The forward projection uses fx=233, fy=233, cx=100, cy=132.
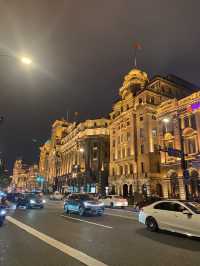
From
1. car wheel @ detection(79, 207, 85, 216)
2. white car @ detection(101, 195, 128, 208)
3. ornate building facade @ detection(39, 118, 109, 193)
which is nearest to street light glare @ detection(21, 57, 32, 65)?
car wheel @ detection(79, 207, 85, 216)

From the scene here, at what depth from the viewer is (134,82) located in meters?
68.8

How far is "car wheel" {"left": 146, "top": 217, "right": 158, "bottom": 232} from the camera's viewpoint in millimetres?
11742

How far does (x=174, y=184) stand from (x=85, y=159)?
44801 millimetres

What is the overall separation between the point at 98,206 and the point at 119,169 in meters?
44.4

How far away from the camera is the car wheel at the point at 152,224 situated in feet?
38.5

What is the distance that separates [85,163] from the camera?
8588 centimetres

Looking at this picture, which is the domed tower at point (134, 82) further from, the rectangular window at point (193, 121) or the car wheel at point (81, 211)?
the car wheel at point (81, 211)

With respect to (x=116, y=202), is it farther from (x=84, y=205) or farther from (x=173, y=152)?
(x=84, y=205)

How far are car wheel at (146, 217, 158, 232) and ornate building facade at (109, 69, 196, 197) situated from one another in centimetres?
3906

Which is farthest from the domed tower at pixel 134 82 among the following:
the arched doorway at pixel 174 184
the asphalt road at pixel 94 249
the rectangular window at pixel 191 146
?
the asphalt road at pixel 94 249

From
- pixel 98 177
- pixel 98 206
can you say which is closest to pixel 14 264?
pixel 98 206

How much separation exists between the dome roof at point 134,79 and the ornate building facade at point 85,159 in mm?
22382

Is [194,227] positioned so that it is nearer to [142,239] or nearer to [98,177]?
[142,239]

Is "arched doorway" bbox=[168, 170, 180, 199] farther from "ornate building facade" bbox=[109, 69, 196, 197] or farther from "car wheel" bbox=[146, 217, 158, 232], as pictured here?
"car wheel" bbox=[146, 217, 158, 232]
